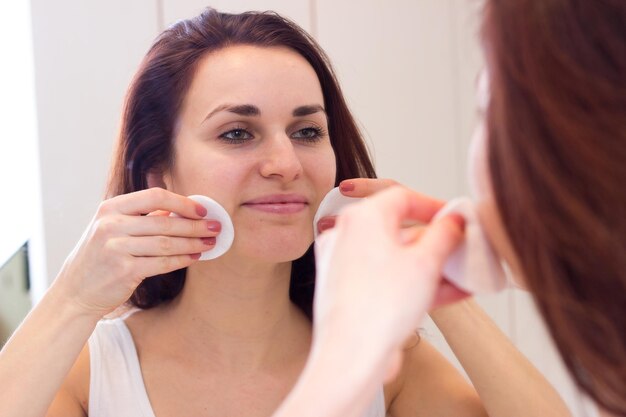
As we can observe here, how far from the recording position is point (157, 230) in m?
1.02

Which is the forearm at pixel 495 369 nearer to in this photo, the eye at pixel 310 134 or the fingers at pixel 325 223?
the fingers at pixel 325 223

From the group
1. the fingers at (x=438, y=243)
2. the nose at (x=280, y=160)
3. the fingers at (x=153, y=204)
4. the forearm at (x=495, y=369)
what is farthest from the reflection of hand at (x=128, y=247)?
the fingers at (x=438, y=243)

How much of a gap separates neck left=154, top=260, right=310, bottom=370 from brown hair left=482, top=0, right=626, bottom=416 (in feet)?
2.26

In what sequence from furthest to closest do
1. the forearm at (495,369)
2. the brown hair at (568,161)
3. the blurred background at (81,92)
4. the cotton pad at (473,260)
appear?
the blurred background at (81,92) → the forearm at (495,369) → the cotton pad at (473,260) → the brown hair at (568,161)

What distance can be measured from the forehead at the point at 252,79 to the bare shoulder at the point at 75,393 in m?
0.42

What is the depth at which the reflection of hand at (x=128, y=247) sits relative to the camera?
1014 millimetres

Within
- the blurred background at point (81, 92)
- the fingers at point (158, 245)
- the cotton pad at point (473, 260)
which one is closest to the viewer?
the cotton pad at point (473, 260)

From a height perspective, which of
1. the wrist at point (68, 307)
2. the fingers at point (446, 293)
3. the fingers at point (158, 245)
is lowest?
the wrist at point (68, 307)

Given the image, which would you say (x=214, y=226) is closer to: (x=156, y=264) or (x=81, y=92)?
(x=156, y=264)

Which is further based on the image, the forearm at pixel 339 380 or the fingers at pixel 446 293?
the fingers at pixel 446 293

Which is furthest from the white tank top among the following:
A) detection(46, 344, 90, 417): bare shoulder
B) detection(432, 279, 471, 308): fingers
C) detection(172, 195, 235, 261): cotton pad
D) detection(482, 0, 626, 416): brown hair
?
detection(482, 0, 626, 416): brown hair

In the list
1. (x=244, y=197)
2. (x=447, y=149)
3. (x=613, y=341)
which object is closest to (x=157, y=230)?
(x=244, y=197)

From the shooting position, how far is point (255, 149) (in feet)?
3.67

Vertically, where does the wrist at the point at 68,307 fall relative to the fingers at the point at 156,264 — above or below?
below
